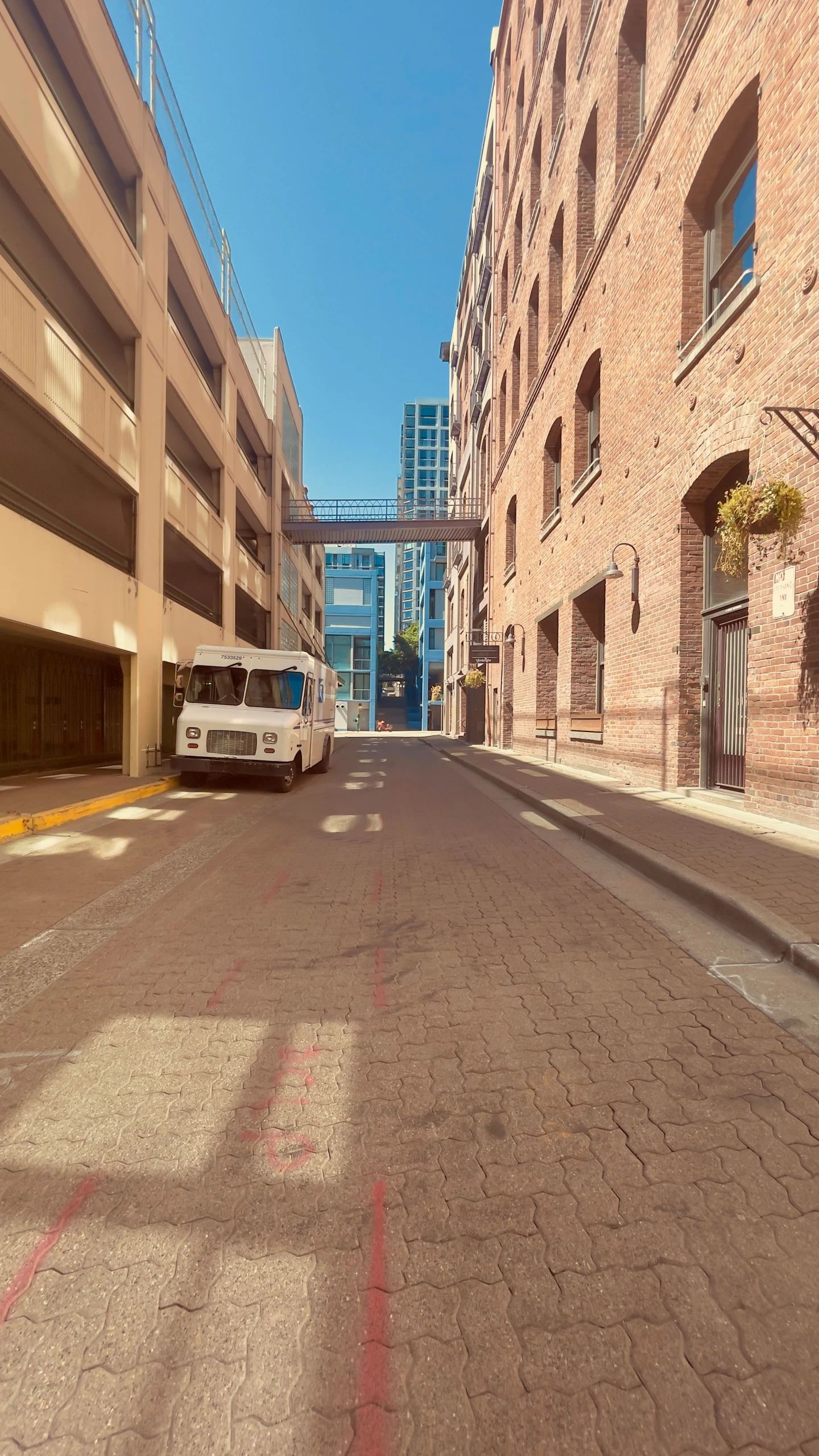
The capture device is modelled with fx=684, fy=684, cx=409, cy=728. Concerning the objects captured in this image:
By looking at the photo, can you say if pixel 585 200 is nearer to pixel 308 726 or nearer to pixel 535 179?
pixel 535 179

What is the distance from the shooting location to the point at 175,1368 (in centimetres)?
143

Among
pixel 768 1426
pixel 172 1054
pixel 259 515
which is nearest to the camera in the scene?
pixel 768 1426

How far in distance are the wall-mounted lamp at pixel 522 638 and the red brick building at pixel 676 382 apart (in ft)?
4.70

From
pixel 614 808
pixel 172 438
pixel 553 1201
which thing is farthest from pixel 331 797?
pixel 172 438

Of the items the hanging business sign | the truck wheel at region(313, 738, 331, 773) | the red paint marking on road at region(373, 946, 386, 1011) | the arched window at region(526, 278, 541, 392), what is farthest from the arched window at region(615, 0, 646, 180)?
the red paint marking on road at region(373, 946, 386, 1011)

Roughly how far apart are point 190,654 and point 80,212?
8.54 m

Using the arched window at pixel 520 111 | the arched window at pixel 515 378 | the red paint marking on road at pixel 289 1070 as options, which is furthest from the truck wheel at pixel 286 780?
the arched window at pixel 520 111

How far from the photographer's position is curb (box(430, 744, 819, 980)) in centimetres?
355

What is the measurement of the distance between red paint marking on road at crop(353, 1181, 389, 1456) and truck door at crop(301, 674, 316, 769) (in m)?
11.1

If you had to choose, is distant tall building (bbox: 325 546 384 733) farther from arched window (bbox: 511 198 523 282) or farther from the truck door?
the truck door

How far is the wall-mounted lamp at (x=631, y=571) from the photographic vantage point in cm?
1116

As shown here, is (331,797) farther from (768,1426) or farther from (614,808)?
(768,1426)

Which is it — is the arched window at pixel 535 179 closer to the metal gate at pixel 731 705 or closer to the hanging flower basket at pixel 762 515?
the metal gate at pixel 731 705

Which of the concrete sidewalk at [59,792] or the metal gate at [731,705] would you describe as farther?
the metal gate at [731,705]
